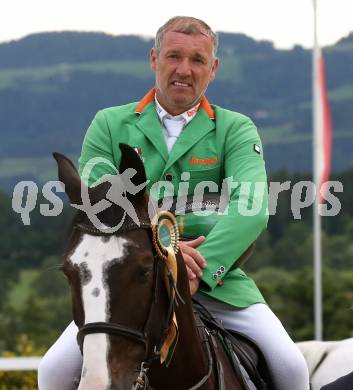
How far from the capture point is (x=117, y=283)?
4008 mm

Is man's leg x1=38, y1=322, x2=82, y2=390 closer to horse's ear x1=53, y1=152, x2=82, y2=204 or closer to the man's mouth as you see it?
horse's ear x1=53, y1=152, x2=82, y2=204

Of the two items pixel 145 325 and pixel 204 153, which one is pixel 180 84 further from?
pixel 145 325

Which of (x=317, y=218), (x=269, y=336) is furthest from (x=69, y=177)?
(x=317, y=218)

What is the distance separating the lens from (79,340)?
4.02 m

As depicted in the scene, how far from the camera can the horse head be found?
155 inches

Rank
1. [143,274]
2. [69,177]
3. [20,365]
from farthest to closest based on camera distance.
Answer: [20,365], [69,177], [143,274]

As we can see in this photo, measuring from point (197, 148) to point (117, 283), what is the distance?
155 cm

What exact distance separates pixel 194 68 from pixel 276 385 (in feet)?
5.44

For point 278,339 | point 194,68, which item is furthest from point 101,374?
point 194,68

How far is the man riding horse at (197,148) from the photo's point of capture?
5.29 metres

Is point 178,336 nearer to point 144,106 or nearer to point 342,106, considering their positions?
point 144,106

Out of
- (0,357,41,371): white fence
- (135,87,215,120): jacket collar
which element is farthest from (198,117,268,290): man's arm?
(0,357,41,371): white fence

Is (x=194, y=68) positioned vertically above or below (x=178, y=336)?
above

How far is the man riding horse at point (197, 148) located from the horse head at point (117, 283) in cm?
91
